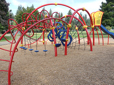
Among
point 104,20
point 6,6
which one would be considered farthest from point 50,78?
point 104,20

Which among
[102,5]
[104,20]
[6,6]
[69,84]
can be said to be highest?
[102,5]

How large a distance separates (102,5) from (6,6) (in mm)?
26061

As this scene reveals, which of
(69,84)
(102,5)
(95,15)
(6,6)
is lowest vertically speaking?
(69,84)

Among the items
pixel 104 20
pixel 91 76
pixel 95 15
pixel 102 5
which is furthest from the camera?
pixel 102 5

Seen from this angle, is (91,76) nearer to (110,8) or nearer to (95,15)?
(95,15)

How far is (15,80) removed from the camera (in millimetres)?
3291

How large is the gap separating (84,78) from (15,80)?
2588 mm

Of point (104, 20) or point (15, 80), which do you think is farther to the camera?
point (104, 20)

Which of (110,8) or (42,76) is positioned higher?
(110,8)

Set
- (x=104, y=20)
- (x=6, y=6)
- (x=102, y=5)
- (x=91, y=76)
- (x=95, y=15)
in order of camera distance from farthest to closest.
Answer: (x=102, y=5), (x=104, y=20), (x=6, y=6), (x=95, y=15), (x=91, y=76)

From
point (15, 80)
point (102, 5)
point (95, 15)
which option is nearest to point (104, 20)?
point (102, 5)

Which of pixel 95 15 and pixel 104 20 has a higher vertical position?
pixel 104 20

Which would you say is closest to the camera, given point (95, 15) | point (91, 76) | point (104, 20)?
point (91, 76)

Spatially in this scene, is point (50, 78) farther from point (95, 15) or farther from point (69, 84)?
point (95, 15)
